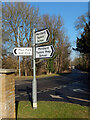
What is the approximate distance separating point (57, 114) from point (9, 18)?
22.0m

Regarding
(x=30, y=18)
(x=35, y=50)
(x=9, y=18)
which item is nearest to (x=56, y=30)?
(x=30, y=18)

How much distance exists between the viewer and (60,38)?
33.6 metres

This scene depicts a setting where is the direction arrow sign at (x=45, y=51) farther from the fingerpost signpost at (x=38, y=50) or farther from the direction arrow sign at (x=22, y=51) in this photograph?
the direction arrow sign at (x=22, y=51)

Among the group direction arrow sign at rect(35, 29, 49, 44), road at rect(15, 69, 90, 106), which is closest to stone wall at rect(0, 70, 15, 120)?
direction arrow sign at rect(35, 29, 49, 44)

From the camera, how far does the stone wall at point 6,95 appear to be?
127 inches

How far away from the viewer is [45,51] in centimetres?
469

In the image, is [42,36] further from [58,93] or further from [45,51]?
[58,93]

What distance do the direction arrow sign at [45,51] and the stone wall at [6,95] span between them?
153 cm

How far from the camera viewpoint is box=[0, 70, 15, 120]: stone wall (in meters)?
3.22

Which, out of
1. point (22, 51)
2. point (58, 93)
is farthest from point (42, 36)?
point (58, 93)

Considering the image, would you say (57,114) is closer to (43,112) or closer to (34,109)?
(43,112)

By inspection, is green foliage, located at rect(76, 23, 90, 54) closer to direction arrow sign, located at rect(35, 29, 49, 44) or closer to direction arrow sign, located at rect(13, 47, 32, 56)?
direction arrow sign, located at rect(35, 29, 49, 44)

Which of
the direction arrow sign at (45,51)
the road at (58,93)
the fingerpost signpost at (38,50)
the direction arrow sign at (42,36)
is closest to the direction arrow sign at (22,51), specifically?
the fingerpost signpost at (38,50)

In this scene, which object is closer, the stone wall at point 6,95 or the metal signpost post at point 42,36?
the stone wall at point 6,95
